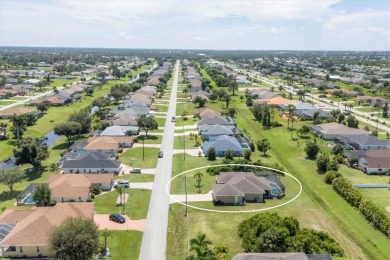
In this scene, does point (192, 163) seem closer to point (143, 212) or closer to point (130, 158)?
point (130, 158)

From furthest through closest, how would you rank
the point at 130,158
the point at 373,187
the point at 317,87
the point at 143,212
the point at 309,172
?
the point at 317,87 → the point at 130,158 → the point at 309,172 → the point at 373,187 → the point at 143,212

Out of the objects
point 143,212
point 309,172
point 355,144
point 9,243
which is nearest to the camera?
point 9,243

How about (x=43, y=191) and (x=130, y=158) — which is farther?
(x=130, y=158)

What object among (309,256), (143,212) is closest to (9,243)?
(143,212)

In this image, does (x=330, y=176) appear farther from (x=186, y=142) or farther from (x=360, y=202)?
(x=186, y=142)

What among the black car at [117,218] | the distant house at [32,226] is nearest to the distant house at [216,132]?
the black car at [117,218]
